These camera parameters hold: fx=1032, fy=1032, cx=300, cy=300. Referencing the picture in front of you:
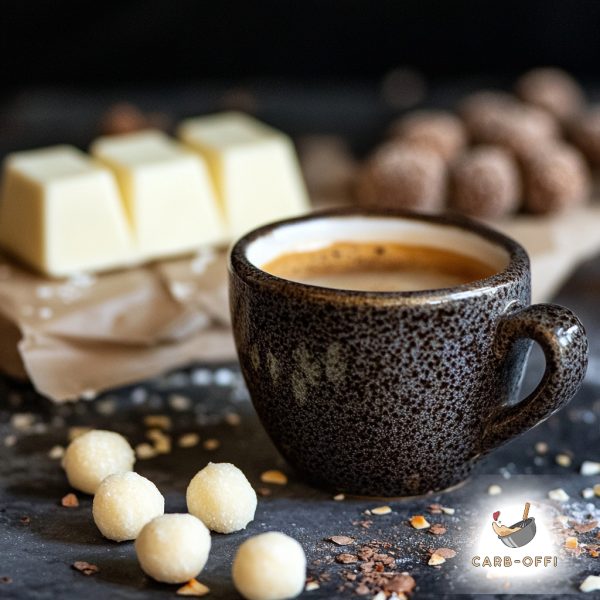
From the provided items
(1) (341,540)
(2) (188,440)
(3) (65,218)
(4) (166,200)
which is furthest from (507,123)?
(1) (341,540)

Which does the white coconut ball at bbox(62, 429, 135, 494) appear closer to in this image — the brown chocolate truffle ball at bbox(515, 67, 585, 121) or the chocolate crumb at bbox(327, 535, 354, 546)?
the chocolate crumb at bbox(327, 535, 354, 546)

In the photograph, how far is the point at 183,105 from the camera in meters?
1.93

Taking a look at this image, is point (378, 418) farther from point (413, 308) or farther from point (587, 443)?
point (587, 443)

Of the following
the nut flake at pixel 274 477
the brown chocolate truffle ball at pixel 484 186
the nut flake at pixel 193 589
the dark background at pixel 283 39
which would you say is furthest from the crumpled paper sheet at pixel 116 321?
the dark background at pixel 283 39

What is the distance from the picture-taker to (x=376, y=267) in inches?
36.2

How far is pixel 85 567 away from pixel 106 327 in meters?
0.38

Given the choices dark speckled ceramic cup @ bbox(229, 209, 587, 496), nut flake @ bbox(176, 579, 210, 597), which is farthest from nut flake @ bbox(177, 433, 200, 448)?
nut flake @ bbox(176, 579, 210, 597)

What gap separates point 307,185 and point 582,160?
0.40 m

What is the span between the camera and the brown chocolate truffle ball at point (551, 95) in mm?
1639

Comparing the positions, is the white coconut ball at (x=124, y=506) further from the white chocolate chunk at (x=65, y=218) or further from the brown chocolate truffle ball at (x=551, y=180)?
the brown chocolate truffle ball at (x=551, y=180)

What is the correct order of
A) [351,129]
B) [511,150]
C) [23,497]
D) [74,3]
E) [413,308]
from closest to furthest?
1. [413,308]
2. [23,497]
3. [511,150]
4. [351,129]
5. [74,3]

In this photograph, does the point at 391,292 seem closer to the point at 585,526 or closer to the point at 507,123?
the point at 585,526

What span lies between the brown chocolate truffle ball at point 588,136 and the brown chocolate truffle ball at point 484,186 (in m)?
0.20

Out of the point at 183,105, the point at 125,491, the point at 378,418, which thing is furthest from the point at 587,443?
the point at 183,105
